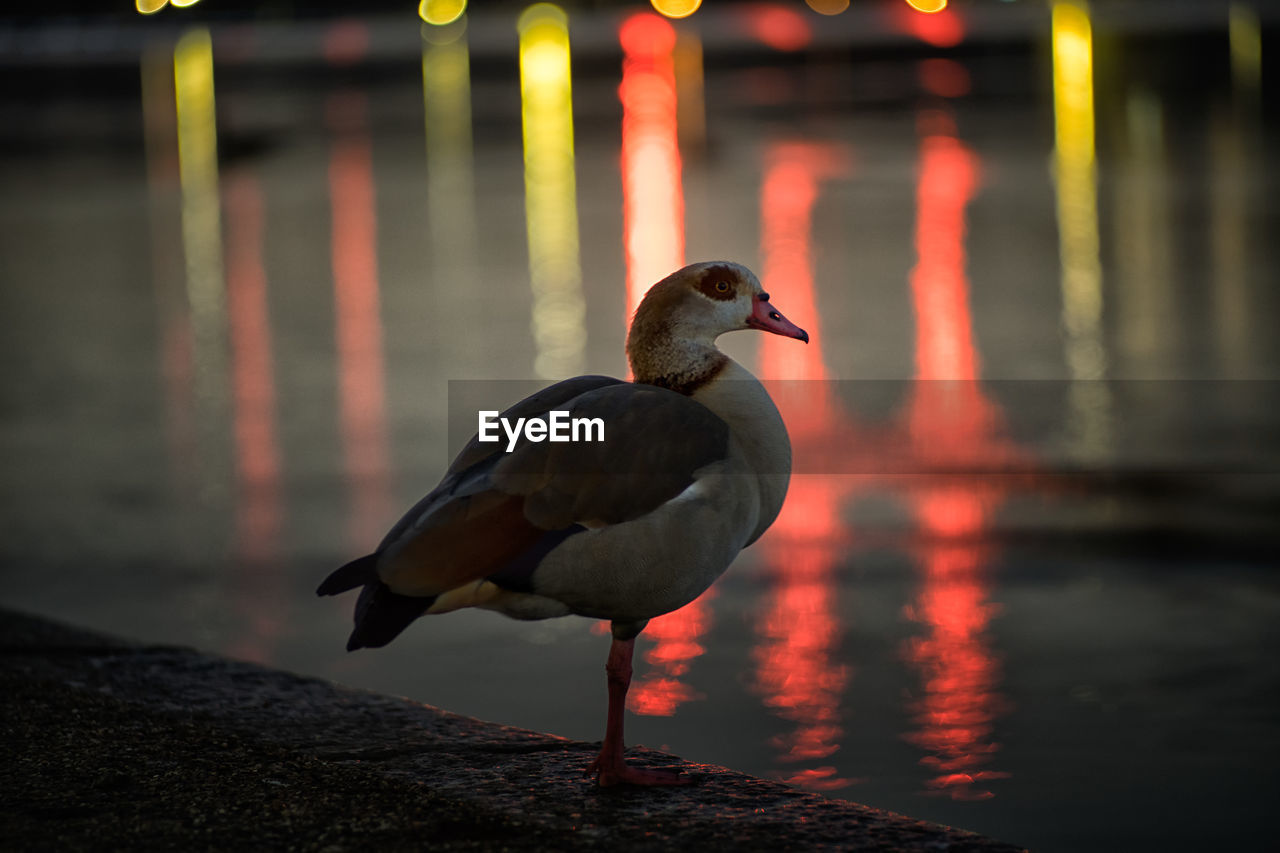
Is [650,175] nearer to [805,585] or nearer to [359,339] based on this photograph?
[359,339]

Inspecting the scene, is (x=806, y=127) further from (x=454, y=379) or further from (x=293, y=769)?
(x=293, y=769)

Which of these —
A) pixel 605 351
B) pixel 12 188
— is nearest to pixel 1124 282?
pixel 605 351

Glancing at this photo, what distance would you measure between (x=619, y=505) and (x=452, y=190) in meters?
14.7

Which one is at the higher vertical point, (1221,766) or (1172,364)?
(1172,364)

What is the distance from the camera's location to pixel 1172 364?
391 inches

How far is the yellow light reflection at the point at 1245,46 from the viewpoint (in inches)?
979

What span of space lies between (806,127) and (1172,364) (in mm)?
13066

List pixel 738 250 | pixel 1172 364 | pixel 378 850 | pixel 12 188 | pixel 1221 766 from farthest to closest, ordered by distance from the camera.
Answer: pixel 12 188 < pixel 738 250 < pixel 1172 364 < pixel 1221 766 < pixel 378 850

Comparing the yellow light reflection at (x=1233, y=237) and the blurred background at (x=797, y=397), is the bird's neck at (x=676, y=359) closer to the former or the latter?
the blurred background at (x=797, y=397)

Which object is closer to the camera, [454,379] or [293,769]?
[293,769]

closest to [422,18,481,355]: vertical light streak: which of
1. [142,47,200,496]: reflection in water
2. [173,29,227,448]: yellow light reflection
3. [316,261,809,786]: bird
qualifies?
[173,29,227,448]: yellow light reflection

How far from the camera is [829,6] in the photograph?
1960 inches

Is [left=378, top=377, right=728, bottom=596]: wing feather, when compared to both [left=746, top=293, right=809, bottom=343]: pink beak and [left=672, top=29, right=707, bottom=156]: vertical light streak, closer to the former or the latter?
[left=746, top=293, right=809, bottom=343]: pink beak

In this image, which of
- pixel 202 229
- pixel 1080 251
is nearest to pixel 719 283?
pixel 1080 251
